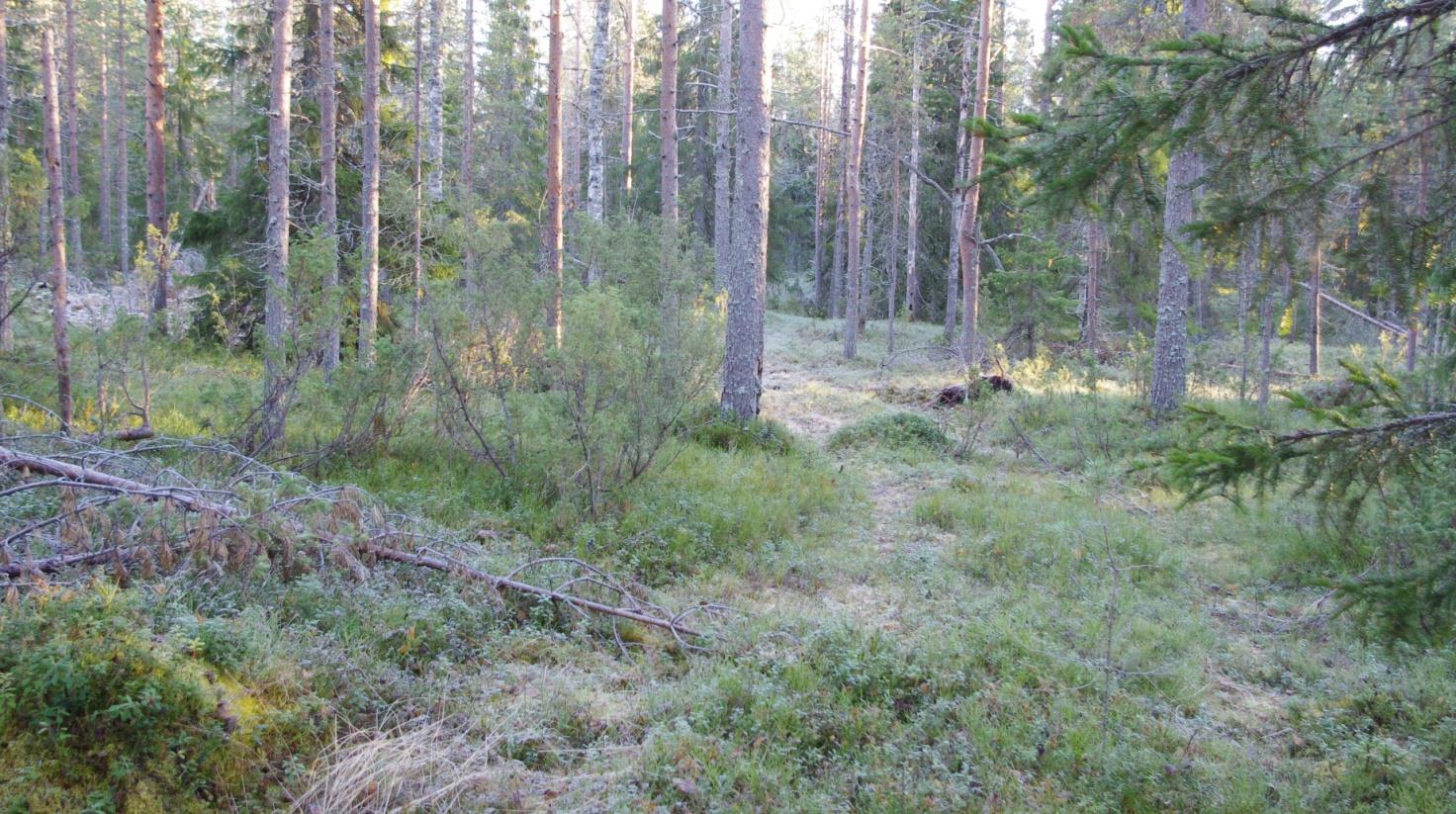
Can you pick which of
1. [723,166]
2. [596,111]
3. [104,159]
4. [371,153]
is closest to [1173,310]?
[723,166]

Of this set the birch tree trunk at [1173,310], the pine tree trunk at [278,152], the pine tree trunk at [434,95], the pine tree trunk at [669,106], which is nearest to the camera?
the pine tree trunk at [278,152]

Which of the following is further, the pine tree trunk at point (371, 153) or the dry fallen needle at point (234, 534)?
the pine tree trunk at point (371, 153)

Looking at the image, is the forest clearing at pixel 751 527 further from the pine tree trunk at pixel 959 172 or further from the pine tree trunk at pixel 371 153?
the pine tree trunk at pixel 959 172

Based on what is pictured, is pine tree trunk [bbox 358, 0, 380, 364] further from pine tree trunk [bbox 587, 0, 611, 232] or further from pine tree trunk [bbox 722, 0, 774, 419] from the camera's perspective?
pine tree trunk [bbox 587, 0, 611, 232]

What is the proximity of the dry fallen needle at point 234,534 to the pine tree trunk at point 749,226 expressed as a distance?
5.84 m

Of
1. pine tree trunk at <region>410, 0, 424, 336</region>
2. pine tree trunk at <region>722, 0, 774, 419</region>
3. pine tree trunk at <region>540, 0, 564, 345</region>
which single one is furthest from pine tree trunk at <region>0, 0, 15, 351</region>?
pine tree trunk at <region>722, 0, 774, 419</region>

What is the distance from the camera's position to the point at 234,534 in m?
4.41

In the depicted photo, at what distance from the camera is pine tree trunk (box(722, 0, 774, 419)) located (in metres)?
11.2

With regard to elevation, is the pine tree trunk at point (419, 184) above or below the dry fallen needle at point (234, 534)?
above

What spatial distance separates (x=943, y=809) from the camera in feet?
11.6

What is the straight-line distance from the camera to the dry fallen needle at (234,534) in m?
4.15

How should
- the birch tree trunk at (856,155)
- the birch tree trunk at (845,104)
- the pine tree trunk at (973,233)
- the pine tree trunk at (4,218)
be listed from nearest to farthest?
the pine tree trunk at (4,218)
the pine tree trunk at (973,233)
the birch tree trunk at (856,155)
the birch tree trunk at (845,104)

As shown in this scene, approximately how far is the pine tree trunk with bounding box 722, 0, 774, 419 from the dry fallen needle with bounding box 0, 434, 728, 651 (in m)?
5.84

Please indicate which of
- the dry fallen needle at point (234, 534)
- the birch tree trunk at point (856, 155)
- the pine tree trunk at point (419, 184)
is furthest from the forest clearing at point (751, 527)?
the birch tree trunk at point (856, 155)
